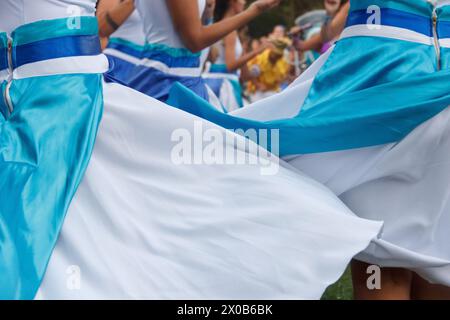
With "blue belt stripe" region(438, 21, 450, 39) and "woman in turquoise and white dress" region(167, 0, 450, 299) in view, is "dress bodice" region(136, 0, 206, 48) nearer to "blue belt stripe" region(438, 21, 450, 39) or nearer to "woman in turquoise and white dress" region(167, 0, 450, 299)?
"woman in turquoise and white dress" region(167, 0, 450, 299)

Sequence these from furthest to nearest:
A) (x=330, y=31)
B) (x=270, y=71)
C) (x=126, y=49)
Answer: (x=270, y=71) → (x=330, y=31) → (x=126, y=49)

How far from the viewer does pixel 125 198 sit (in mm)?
3072

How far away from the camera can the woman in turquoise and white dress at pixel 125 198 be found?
2.91m

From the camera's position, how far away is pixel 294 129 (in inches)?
137

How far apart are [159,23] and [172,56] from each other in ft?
0.60

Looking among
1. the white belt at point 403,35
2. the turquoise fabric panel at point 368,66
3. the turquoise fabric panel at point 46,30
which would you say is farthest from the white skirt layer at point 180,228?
the white belt at point 403,35

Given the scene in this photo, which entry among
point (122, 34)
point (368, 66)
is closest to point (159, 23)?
point (122, 34)

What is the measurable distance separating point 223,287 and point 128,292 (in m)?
0.26

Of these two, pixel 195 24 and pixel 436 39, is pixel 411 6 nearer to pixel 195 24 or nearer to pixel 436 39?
pixel 436 39

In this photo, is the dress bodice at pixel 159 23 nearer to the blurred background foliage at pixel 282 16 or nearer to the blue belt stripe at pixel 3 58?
the blue belt stripe at pixel 3 58

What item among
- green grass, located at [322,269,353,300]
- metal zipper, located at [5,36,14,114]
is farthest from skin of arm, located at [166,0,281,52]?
metal zipper, located at [5,36,14,114]

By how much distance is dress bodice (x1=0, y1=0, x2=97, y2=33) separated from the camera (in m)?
3.22
